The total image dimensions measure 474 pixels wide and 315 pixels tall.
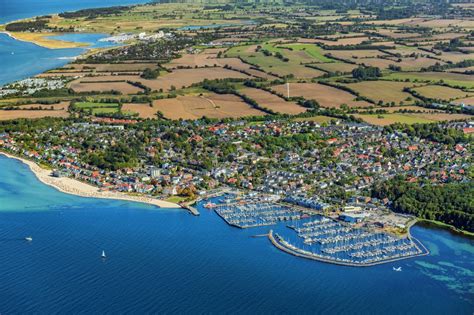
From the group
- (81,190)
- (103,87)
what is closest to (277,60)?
(103,87)

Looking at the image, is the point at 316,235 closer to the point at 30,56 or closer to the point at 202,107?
the point at 202,107

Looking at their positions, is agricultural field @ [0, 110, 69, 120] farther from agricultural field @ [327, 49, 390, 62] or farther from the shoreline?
the shoreline

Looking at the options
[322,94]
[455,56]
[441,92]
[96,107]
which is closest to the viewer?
[96,107]

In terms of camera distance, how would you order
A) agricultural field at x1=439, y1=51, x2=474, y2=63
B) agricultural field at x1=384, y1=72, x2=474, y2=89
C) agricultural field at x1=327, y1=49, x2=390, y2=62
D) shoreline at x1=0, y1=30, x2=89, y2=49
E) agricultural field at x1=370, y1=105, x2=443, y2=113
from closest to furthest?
agricultural field at x1=370, y1=105, x2=443, y2=113 → agricultural field at x1=384, y1=72, x2=474, y2=89 → agricultural field at x1=439, y1=51, x2=474, y2=63 → agricultural field at x1=327, y1=49, x2=390, y2=62 → shoreline at x1=0, y1=30, x2=89, y2=49

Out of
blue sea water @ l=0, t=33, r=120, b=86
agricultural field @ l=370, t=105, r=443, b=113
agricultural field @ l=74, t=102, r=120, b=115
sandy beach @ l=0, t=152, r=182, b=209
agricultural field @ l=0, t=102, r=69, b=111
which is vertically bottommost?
agricultural field @ l=370, t=105, r=443, b=113

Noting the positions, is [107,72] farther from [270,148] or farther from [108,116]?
[270,148]

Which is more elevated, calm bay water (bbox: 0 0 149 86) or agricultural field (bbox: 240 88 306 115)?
calm bay water (bbox: 0 0 149 86)

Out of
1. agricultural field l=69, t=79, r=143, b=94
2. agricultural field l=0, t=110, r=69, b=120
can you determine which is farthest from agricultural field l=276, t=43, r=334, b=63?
agricultural field l=0, t=110, r=69, b=120
